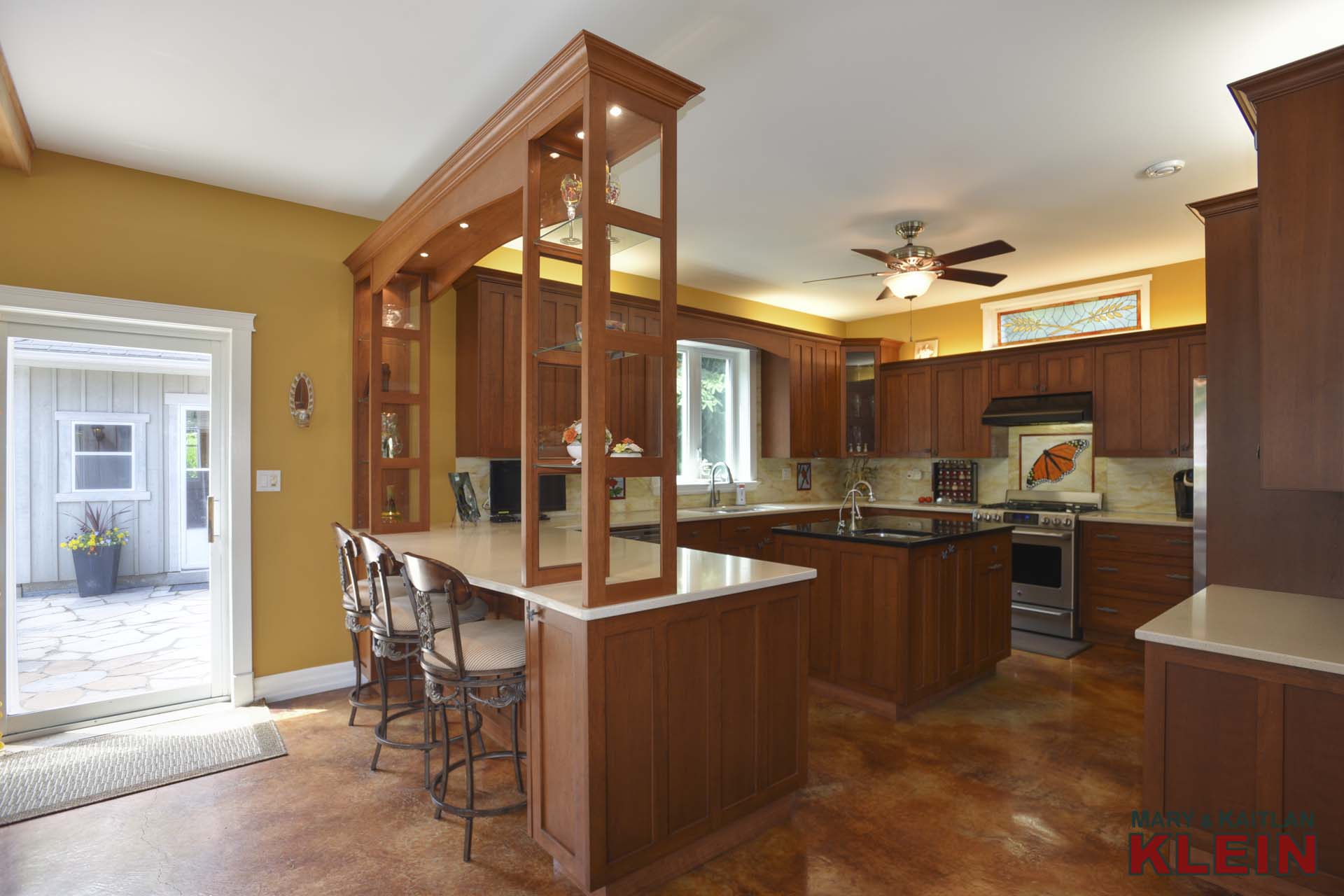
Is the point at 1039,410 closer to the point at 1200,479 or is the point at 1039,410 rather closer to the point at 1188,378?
the point at 1188,378

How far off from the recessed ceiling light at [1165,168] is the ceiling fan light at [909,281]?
46.6 inches

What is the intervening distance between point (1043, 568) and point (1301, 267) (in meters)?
3.50

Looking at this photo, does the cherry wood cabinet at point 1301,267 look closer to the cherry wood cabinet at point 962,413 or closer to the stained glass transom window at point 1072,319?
the stained glass transom window at point 1072,319

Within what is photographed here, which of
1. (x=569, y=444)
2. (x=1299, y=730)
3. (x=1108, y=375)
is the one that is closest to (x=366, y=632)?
(x=569, y=444)

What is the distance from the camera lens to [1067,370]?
18.1 ft

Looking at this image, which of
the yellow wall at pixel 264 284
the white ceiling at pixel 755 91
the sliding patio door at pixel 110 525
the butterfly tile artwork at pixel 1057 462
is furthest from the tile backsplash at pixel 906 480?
the white ceiling at pixel 755 91

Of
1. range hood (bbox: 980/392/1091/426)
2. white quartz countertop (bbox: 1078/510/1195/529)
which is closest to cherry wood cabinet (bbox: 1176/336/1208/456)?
white quartz countertop (bbox: 1078/510/1195/529)

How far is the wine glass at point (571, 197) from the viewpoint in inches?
91.1

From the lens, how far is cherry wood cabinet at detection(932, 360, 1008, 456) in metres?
6.03

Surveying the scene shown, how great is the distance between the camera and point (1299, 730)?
1847mm

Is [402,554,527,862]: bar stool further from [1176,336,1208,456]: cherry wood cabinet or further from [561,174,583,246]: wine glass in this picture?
[1176,336,1208,456]: cherry wood cabinet

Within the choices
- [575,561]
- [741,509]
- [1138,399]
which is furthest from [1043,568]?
[575,561]

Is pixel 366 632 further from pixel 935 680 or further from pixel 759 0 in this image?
pixel 759 0

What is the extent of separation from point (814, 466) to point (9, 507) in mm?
6034
